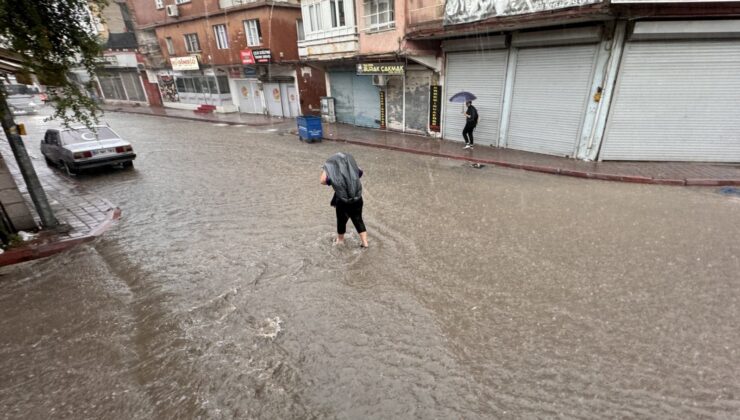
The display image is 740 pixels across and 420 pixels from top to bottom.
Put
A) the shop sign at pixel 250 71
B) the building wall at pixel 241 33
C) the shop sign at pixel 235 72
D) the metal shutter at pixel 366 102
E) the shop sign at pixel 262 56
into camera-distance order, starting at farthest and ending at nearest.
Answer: the shop sign at pixel 235 72 < the shop sign at pixel 250 71 < the shop sign at pixel 262 56 < the building wall at pixel 241 33 < the metal shutter at pixel 366 102

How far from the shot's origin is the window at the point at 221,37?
78.3 ft

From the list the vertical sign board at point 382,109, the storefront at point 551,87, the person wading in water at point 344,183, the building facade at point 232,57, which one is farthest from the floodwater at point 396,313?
the building facade at point 232,57

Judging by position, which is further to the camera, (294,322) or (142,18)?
(142,18)

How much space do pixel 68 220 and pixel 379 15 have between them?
43.6ft

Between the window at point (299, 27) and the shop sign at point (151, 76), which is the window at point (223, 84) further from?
the shop sign at point (151, 76)

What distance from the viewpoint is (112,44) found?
108 ft

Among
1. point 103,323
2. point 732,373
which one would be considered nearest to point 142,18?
point 103,323

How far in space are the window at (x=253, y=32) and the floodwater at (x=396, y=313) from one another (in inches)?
698

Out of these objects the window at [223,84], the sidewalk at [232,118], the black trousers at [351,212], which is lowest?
the sidewalk at [232,118]

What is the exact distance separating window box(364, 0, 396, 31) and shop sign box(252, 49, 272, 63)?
27.7ft

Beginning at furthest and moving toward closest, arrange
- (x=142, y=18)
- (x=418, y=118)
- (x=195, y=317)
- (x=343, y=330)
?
(x=142, y=18) → (x=418, y=118) → (x=195, y=317) → (x=343, y=330)

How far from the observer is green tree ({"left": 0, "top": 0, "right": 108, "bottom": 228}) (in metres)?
4.54

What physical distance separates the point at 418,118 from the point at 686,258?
11.7 m

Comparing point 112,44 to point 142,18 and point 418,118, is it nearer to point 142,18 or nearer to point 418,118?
point 142,18
